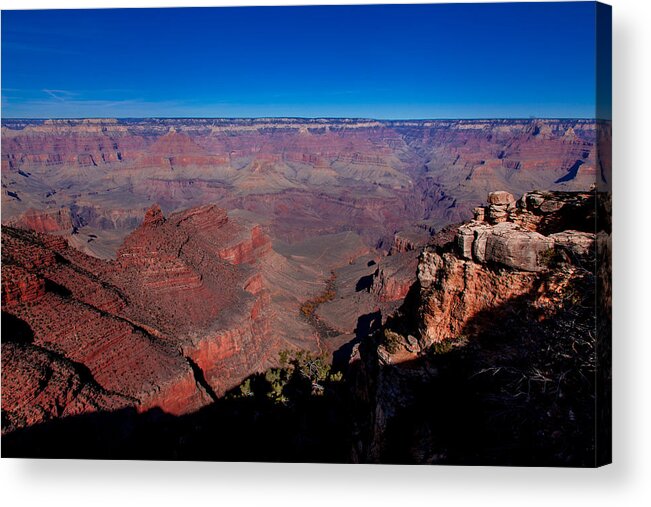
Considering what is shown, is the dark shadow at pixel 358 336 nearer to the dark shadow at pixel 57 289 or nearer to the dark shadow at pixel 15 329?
the dark shadow at pixel 57 289

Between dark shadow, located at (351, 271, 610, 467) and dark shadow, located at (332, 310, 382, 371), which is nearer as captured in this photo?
dark shadow, located at (351, 271, 610, 467)

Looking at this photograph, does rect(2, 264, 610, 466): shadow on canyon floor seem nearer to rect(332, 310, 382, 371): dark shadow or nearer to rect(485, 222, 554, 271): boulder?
rect(485, 222, 554, 271): boulder

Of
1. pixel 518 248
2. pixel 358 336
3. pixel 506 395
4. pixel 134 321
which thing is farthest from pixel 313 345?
pixel 518 248

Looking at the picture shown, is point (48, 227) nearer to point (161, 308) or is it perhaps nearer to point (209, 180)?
point (161, 308)

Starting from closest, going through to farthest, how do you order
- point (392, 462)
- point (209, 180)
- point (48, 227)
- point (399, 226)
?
1. point (392, 462)
2. point (48, 227)
3. point (399, 226)
4. point (209, 180)

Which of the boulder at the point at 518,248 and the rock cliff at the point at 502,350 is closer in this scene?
the rock cliff at the point at 502,350

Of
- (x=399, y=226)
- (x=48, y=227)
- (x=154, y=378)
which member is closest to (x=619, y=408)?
(x=154, y=378)

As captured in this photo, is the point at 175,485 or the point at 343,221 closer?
the point at 175,485

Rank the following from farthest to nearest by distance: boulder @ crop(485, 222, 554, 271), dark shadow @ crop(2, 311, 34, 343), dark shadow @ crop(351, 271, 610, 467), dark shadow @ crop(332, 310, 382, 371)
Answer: dark shadow @ crop(332, 310, 382, 371) < dark shadow @ crop(2, 311, 34, 343) < boulder @ crop(485, 222, 554, 271) < dark shadow @ crop(351, 271, 610, 467)

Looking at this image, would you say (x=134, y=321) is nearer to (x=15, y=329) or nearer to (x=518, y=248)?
(x=15, y=329)

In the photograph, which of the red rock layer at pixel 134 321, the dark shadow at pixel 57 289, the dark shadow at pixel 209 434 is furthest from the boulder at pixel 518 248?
the dark shadow at pixel 57 289

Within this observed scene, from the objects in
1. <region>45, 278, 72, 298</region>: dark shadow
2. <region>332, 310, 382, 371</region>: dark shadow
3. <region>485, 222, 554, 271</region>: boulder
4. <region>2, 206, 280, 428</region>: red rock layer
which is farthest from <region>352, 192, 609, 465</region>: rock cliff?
<region>332, 310, 382, 371</region>: dark shadow
